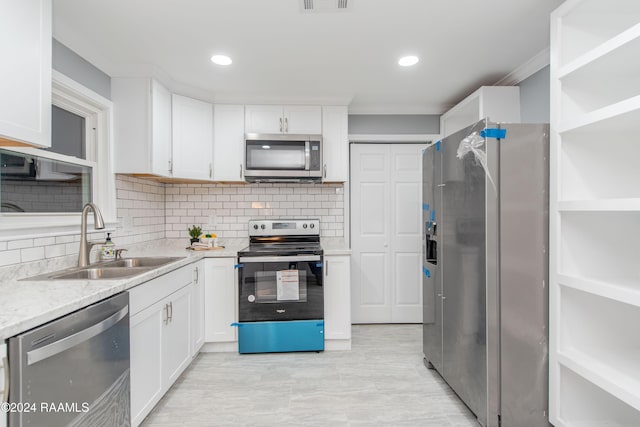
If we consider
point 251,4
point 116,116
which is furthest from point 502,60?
point 116,116

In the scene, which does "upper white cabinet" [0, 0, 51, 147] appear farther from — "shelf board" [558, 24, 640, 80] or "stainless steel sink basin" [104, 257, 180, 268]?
"shelf board" [558, 24, 640, 80]

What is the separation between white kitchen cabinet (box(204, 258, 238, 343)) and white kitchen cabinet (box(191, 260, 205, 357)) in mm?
60

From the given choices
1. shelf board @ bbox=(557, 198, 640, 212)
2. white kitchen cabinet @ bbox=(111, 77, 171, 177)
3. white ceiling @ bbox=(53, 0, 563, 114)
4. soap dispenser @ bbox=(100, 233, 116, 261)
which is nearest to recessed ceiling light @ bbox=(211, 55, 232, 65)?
white ceiling @ bbox=(53, 0, 563, 114)

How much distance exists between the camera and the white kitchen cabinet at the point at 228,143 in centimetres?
320

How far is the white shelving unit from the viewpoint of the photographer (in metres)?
1.60

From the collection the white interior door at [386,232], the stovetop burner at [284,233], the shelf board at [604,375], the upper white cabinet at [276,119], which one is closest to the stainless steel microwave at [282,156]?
the upper white cabinet at [276,119]

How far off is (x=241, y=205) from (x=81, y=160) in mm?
1495

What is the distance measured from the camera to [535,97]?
2.56 metres

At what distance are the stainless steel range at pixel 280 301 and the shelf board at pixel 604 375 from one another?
1.77m

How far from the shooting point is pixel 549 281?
1748mm

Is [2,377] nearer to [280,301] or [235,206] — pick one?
[280,301]

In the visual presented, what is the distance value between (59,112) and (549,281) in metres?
3.27

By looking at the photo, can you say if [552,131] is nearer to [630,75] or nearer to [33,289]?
[630,75]

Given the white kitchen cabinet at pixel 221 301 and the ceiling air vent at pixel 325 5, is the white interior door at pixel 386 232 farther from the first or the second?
the ceiling air vent at pixel 325 5
